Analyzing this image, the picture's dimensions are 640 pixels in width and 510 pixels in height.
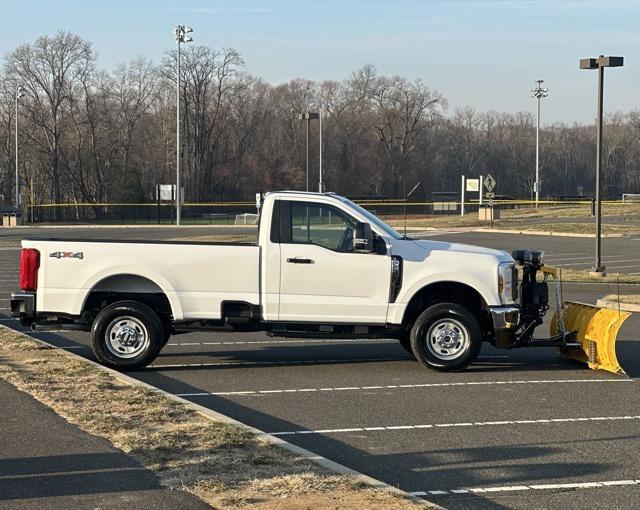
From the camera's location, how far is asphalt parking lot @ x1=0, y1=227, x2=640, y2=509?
6.79m

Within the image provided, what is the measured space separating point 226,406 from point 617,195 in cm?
13196

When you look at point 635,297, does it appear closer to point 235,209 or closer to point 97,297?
point 97,297

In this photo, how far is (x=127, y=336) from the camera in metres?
11.5

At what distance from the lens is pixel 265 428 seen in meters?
8.47

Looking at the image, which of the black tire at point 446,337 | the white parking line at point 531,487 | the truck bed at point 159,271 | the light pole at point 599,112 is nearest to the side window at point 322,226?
the truck bed at point 159,271

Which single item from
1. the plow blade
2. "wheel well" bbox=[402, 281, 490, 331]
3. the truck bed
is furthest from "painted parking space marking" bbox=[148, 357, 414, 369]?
the plow blade

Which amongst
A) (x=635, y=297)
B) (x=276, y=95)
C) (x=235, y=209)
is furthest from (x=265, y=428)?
(x=276, y=95)

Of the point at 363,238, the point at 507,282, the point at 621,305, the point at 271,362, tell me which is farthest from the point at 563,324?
the point at 621,305

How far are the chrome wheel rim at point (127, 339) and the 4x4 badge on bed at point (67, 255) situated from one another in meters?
0.91

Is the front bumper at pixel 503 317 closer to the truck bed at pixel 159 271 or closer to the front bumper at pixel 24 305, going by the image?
the truck bed at pixel 159 271

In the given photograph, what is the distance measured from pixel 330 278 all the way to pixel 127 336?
2.51 m

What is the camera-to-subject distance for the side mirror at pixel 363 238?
36.9 ft

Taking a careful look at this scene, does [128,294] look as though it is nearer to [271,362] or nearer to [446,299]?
[271,362]

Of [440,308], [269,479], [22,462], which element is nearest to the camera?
[269,479]
